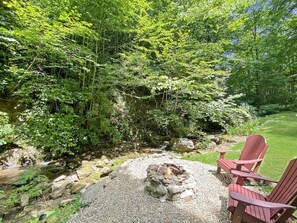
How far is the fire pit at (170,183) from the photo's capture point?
7.45 ft

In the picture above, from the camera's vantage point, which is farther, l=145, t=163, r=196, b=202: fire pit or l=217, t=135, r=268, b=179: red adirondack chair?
l=217, t=135, r=268, b=179: red adirondack chair

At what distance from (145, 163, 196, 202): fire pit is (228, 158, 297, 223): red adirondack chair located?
2.15 ft

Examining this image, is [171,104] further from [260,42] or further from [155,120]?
[260,42]

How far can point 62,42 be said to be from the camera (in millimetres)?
3975

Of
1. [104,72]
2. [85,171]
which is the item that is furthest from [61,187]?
[104,72]

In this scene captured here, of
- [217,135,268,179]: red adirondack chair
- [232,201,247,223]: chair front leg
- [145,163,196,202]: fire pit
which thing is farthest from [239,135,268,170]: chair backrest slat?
[232,201,247,223]: chair front leg

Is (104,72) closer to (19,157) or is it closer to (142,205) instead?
(19,157)

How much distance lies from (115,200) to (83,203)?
1.62 feet

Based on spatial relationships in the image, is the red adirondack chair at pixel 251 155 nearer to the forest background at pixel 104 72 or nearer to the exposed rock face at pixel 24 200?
the forest background at pixel 104 72

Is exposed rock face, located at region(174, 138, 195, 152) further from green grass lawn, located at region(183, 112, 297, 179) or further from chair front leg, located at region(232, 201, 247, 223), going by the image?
chair front leg, located at region(232, 201, 247, 223)

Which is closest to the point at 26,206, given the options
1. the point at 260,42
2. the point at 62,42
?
the point at 62,42

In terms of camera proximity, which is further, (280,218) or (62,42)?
(62,42)

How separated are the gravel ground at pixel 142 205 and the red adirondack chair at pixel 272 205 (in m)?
0.39

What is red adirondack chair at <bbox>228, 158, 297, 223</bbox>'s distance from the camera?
1.50 m
